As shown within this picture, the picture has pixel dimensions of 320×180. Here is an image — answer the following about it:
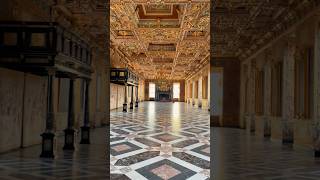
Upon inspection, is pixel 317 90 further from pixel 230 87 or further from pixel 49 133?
pixel 230 87

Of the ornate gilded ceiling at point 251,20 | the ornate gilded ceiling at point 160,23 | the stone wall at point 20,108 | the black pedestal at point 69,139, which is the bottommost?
the black pedestal at point 69,139

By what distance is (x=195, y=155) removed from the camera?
764 cm

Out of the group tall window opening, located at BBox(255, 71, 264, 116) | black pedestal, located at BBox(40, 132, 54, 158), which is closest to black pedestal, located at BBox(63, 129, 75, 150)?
black pedestal, located at BBox(40, 132, 54, 158)

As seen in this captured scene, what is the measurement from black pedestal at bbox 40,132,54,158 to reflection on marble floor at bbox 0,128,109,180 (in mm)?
169

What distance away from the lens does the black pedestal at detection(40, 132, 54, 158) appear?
7.43 meters

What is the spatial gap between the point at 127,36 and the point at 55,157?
11.9 m

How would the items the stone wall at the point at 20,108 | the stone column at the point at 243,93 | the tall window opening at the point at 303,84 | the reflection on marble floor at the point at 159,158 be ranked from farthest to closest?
the stone column at the point at 243,93 → the tall window opening at the point at 303,84 → the stone wall at the point at 20,108 → the reflection on marble floor at the point at 159,158

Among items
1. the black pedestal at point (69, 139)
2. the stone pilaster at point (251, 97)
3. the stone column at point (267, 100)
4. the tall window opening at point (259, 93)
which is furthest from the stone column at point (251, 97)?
the black pedestal at point (69, 139)

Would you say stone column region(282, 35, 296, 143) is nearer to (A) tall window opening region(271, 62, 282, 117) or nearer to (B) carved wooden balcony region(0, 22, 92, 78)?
(A) tall window opening region(271, 62, 282, 117)

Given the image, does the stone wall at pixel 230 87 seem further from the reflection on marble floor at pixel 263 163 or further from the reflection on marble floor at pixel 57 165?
the reflection on marble floor at pixel 57 165

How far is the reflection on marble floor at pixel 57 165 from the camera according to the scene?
5.50 m

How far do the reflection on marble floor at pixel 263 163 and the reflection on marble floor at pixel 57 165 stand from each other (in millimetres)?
2210

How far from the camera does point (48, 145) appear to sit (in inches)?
295

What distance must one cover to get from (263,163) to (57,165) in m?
4.15
